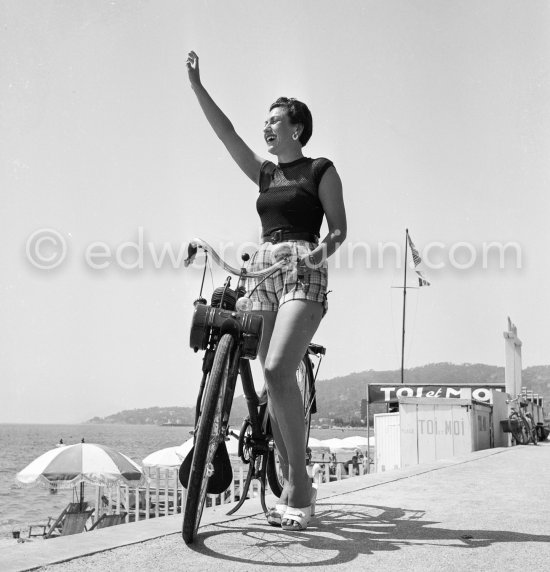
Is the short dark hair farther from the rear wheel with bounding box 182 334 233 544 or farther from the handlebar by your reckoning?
the rear wheel with bounding box 182 334 233 544

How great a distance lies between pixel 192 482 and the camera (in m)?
2.48

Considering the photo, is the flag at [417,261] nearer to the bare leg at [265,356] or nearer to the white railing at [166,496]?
the white railing at [166,496]

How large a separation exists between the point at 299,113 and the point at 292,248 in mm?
791

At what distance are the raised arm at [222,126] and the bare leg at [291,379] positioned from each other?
870 millimetres

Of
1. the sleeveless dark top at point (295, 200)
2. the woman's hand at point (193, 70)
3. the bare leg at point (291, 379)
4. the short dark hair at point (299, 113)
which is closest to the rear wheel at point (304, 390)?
the bare leg at point (291, 379)

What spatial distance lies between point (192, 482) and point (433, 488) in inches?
121

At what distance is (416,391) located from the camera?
32.8m

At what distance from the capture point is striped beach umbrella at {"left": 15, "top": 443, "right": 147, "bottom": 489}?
15.8 metres

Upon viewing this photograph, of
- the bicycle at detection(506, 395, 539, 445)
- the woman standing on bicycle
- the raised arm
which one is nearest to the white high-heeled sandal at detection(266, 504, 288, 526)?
the woman standing on bicycle

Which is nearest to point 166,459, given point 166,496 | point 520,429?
point 166,496

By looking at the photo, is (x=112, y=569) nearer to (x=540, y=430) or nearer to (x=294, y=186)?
(x=294, y=186)

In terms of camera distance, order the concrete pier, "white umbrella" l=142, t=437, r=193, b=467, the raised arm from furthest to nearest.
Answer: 1. "white umbrella" l=142, t=437, r=193, b=467
2. the raised arm
3. the concrete pier

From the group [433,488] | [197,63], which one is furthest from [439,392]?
[197,63]

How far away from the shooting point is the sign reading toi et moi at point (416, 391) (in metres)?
31.8
